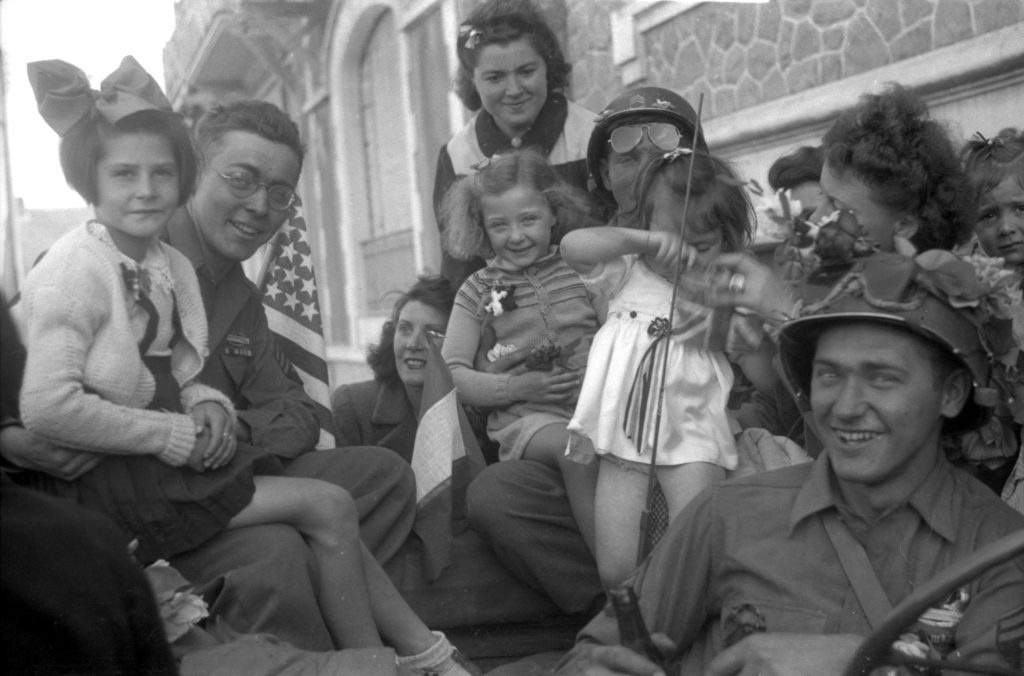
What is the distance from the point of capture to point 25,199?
2.17 m

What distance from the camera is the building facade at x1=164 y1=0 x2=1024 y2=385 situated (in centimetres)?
437

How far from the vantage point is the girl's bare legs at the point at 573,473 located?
314cm

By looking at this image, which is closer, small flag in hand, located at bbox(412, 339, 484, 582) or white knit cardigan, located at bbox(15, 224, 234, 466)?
white knit cardigan, located at bbox(15, 224, 234, 466)

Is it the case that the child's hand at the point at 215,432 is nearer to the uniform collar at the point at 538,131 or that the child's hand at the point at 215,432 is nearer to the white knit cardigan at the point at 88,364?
the white knit cardigan at the point at 88,364

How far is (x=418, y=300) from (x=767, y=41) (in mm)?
2461

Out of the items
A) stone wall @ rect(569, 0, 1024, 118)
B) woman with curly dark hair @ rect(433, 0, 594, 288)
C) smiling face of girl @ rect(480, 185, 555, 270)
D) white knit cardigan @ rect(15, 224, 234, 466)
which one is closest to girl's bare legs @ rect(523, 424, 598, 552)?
smiling face of girl @ rect(480, 185, 555, 270)

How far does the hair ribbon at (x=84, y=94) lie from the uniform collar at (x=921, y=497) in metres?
1.41

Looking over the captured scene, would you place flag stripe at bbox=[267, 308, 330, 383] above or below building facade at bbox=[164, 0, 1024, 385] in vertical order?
below

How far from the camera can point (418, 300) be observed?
12.6 feet

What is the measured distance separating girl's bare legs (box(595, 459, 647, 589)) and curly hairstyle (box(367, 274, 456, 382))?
1094 millimetres

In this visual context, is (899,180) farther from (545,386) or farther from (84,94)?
(84,94)

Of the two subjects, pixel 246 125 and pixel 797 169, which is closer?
pixel 246 125

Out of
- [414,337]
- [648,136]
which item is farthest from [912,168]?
[414,337]

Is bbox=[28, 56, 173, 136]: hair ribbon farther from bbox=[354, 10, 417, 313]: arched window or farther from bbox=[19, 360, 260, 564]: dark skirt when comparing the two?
bbox=[354, 10, 417, 313]: arched window
